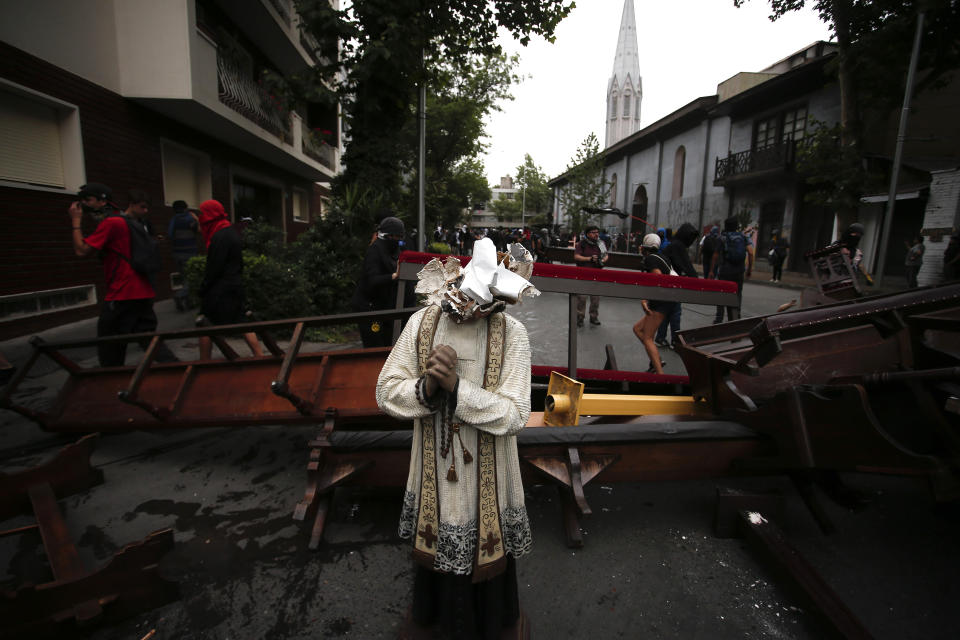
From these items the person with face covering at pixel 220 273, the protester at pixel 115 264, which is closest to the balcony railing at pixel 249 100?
the person with face covering at pixel 220 273

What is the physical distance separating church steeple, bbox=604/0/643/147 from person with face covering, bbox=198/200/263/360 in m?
63.1

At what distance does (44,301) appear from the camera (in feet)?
21.5

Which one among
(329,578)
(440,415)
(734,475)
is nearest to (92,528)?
(329,578)

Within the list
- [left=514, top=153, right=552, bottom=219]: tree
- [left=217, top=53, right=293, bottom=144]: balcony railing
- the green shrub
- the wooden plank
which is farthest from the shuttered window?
[left=514, top=153, right=552, bottom=219]: tree

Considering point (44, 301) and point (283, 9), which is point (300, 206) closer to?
point (283, 9)

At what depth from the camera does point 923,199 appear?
14328mm

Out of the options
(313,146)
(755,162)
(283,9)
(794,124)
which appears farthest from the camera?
(755,162)

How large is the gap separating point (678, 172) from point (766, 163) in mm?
8807

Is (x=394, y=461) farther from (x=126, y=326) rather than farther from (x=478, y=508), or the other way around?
(x=126, y=326)

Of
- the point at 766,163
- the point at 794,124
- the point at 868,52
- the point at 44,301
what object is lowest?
the point at 44,301

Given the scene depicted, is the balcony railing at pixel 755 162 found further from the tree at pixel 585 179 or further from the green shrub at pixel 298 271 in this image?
the green shrub at pixel 298 271

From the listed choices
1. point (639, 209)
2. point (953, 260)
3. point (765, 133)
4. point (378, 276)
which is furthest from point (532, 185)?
point (378, 276)

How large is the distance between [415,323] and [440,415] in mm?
360

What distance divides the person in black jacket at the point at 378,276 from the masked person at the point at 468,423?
Result: 2.76 m
